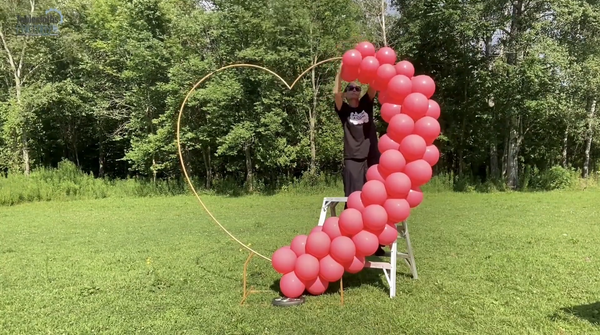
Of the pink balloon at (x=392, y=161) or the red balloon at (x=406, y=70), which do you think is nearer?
the pink balloon at (x=392, y=161)

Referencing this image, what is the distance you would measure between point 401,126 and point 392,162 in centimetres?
40

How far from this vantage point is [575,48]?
1653cm

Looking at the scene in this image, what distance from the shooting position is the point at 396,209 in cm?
436

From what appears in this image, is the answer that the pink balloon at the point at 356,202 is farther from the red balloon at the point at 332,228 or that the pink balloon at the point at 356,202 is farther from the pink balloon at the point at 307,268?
the pink balloon at the point at 307,268

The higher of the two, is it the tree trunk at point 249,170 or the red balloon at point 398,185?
the red balloon at point 398,185

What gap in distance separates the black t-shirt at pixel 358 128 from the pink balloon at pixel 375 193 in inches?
32.1

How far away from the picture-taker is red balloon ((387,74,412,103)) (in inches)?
177

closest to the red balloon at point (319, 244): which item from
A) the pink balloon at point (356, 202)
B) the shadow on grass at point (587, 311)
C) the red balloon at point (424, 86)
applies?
the pink balloon at point (356, 202)

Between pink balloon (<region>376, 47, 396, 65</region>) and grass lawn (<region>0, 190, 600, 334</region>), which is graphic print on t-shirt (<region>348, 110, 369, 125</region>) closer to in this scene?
pink balloon (<region>376, 47, 396, 65</region>)

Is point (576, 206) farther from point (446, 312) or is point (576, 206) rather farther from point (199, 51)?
point (199, 51)

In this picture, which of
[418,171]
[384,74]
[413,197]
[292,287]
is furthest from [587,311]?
[384,74]

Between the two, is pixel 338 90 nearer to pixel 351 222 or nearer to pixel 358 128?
pixel 358 128

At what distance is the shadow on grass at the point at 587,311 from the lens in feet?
12.5

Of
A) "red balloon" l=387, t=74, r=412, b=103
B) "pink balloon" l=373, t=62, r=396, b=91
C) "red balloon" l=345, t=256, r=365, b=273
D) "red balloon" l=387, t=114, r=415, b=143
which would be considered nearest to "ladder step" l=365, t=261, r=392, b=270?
"red balloon" l=345, t=256, r=365, b=273
